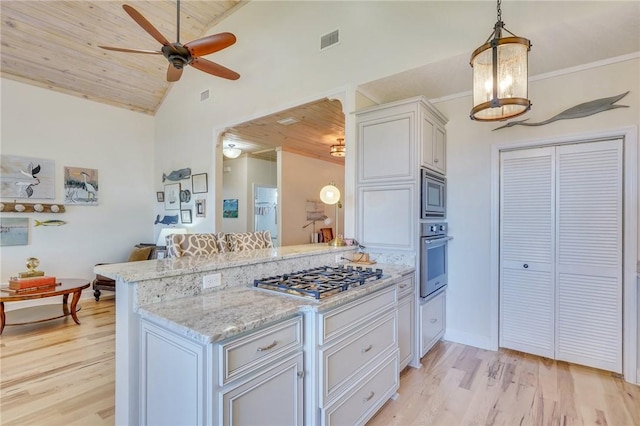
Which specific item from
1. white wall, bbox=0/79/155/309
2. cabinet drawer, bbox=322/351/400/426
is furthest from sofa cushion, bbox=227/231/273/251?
white wall, bbox=0/79/155/309

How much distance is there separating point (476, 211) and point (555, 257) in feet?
2.64

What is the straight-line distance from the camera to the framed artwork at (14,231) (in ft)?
14.4

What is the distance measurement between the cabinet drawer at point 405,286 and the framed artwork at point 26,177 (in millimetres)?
5310

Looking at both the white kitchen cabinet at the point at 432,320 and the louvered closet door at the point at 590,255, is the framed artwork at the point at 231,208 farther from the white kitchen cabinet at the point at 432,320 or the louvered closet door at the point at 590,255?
the louvered closet door at the point at 590,255

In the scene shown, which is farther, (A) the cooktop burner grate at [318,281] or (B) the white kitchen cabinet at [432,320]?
(B) the white kitchen cabinet at [432,320]

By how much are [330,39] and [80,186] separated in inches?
180

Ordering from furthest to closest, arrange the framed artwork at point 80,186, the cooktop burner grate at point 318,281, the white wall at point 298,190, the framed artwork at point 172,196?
the white wall at point 298,190
the framed artwork at point 172,196
the framed artwork at point 80,186
the cooktop burner grate at point 318,281

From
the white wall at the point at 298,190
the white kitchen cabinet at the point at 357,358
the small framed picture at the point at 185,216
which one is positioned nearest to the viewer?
the white kitchen cabinet at the point at 357,358

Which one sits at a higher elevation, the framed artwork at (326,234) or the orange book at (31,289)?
the framed artwork at (326,234)

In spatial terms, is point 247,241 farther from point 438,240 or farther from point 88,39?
point 88,39

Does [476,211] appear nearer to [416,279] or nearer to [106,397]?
[416,279]

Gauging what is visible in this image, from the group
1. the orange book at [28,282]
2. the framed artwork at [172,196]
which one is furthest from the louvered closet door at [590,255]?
the orange book at [28,282]

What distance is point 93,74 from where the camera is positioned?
4.85 meters

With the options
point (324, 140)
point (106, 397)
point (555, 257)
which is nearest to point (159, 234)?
point (324, 140)
